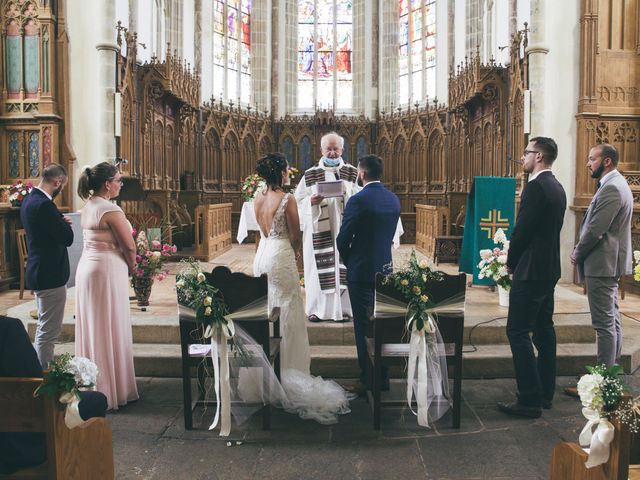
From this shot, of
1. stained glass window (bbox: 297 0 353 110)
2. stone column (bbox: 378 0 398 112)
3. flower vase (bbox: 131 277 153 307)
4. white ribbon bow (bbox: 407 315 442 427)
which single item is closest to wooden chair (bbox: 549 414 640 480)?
white ribbon bow (bbox: 407 315 442 427)

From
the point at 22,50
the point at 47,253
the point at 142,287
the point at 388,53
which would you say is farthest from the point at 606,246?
the point at 388,53

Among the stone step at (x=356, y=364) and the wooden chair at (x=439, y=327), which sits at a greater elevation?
the wooden chair at (x=439, y=327)

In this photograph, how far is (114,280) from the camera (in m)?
4.11

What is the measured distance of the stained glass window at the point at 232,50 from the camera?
16016 millimetres

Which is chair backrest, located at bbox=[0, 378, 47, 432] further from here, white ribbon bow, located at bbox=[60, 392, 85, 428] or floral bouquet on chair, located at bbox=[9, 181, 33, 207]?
floral bouquet on chair, located at bbox=[9, 181, 33, 207]

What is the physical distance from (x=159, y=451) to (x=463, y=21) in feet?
43.0

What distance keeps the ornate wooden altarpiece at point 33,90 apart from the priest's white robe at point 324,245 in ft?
16.9

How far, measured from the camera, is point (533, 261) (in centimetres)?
395

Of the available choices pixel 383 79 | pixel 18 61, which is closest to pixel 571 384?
pixel 18 61

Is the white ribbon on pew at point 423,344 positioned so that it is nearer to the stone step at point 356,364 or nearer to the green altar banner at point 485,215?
the stone step at point 356,364

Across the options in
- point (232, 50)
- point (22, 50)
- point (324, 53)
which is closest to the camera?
point (22, 50)

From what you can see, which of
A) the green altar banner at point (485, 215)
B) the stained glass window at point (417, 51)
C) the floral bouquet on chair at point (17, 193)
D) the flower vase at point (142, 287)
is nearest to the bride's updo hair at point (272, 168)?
the flower vase at point (142, 287)

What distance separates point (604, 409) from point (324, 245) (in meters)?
3.66

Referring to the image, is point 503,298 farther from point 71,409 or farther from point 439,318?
point 71,409
